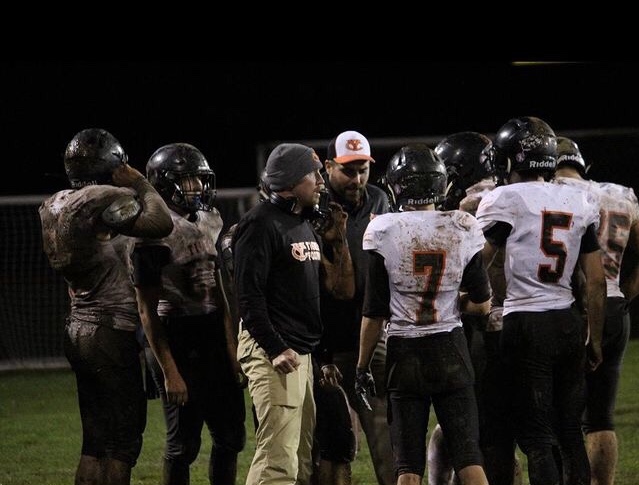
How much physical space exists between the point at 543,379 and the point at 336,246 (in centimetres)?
143

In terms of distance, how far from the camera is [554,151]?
5688mm

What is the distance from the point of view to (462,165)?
673 cm

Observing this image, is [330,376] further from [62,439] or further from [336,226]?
[62,439]

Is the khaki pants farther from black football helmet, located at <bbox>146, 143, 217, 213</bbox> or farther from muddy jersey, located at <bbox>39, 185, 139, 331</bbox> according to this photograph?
black football helmet, located at <bbox>146, 143, 217, 213</bbox>

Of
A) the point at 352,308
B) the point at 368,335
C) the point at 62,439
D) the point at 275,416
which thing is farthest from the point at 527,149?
the point at 62,439

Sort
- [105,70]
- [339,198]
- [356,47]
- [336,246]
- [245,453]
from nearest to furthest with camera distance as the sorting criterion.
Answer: [336,246] → [339,198] → [245,453] → [356,47] → [105,70]

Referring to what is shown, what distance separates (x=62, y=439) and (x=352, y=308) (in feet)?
13.8

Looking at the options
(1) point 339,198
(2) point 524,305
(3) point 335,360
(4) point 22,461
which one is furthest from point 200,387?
(4) point 22,461

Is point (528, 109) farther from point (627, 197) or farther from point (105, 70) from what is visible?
point (627, 197)

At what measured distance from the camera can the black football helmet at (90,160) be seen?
233 inches

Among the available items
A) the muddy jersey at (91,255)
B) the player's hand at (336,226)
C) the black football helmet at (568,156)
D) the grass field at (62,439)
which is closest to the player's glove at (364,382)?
the player's hand at (336,226)

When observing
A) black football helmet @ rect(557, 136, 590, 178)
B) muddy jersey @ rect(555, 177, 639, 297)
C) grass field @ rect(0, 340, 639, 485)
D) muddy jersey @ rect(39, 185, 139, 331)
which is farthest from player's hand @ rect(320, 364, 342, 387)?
black football helmet @ rect(557, 136, 590, 178)

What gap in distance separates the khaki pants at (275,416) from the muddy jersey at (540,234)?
116 cm

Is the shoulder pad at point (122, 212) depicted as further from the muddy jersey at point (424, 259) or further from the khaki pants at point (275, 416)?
the muddy jersey at point (424, 259)
